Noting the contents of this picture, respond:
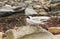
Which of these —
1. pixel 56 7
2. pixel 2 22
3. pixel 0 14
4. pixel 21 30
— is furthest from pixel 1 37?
pixel 56 7

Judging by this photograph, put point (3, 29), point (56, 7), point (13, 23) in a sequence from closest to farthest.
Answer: point (3, 29)
point (13, 23)
point (56, 7)

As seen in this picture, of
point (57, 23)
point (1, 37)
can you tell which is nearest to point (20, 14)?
point (57, 23)

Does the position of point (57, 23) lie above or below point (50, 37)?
below

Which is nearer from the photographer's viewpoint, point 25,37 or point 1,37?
point 25,37

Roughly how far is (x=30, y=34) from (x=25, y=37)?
7 cm

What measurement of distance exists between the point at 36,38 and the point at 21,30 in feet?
0.77

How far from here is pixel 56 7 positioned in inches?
270

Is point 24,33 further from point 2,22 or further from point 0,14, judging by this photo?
point 0,14

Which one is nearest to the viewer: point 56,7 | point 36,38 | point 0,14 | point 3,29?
point 36,38

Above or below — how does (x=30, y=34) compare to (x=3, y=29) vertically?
above

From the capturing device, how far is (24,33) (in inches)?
111

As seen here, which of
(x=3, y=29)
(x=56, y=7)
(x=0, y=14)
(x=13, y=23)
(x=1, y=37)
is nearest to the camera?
(x=1, y=37)

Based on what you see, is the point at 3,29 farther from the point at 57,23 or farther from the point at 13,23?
the point at 57,23

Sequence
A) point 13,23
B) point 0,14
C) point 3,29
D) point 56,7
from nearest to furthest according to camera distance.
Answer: point 3,29 → point 13,23 → point 0,14 → point 56,7
